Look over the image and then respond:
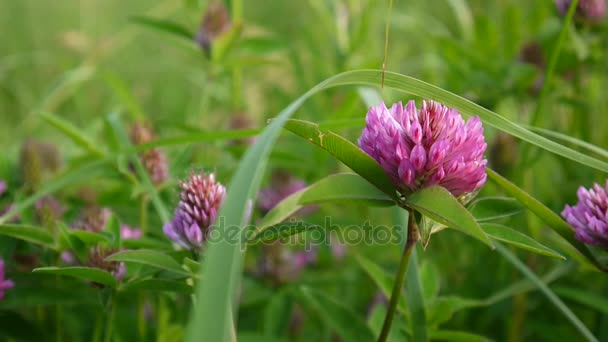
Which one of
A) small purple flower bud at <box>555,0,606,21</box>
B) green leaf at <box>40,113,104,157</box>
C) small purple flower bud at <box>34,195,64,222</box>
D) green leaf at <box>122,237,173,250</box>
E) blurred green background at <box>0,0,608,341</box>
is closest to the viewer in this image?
green leaf at <box>122,237,173,250</box>

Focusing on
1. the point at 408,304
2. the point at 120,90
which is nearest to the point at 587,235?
the point at 408,304

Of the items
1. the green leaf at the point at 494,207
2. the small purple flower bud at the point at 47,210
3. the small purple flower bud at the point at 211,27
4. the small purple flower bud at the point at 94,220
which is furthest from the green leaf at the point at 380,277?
the small purple flower bud at the point at 211,27

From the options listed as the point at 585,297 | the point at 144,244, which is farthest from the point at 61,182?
the point at 585,297

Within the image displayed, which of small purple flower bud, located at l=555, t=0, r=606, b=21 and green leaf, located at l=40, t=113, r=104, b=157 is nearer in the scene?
green leaf, located at l=40, t=113, r=104, b=157

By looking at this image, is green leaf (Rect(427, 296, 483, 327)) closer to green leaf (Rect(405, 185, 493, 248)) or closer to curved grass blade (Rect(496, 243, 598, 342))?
curved grass blade (Rect(496, 243, 598, 342))

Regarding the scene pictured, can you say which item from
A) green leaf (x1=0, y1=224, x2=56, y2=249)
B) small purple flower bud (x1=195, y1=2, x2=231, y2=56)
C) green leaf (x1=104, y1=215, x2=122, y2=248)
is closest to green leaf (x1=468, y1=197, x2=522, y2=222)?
green leaf (x1=104, y1=215, x2=122, y2=248)

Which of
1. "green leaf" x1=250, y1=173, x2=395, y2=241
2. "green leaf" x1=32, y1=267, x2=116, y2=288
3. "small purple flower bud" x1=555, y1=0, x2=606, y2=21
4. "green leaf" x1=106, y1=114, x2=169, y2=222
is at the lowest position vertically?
"green leaf" x1=32, y1=267, x2=116, y2=288
